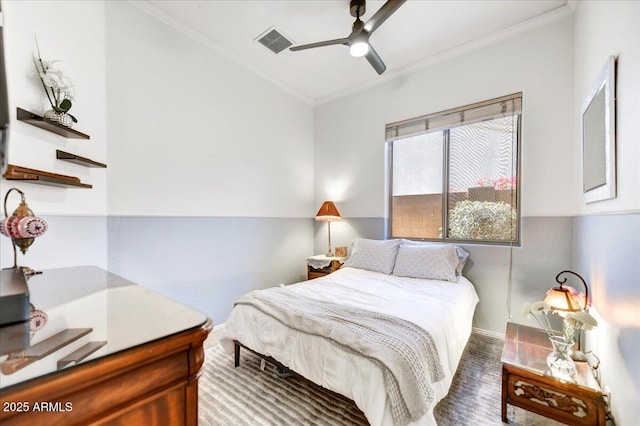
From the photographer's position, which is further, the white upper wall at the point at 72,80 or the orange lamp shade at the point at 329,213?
the orange lamp shade at the point at 329,213

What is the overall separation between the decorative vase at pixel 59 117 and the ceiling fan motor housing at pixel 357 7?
2345 mm

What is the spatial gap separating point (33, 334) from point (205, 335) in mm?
355

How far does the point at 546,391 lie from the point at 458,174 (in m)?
2.18

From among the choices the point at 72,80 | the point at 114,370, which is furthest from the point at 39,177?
the point at 114,370

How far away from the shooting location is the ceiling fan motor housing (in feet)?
7.28

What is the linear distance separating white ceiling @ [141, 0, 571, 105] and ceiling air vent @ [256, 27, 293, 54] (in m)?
0.05

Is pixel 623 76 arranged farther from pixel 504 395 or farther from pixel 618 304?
pixel 504 395

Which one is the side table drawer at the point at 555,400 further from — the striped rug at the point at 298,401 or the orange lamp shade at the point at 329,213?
the orange lamp shade at the point at 329,213

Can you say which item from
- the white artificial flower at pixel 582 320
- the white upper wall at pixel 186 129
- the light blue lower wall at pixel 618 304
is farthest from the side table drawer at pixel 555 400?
the white upper wall at pixel 186 129

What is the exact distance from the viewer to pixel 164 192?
252 cm

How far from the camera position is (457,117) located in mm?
2990

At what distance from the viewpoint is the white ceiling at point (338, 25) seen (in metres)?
2.35

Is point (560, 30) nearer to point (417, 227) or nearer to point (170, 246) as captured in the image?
point (417, 227)

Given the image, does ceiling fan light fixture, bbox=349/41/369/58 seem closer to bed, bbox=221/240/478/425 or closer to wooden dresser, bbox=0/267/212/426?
bed, bbox=221/240/478/425
